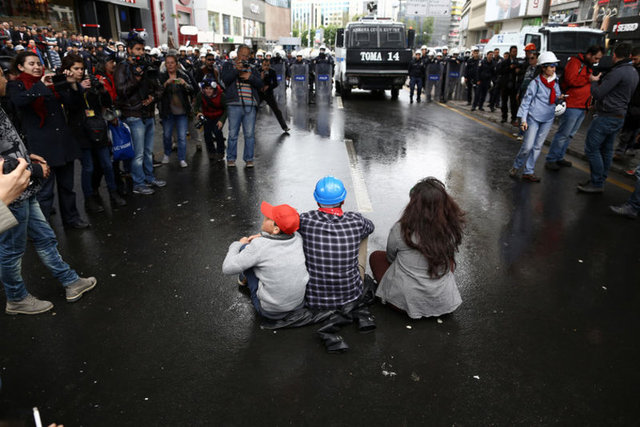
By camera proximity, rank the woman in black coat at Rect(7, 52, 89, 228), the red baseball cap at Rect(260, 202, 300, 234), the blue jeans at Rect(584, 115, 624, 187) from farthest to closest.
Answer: the blue jeans at Rect(584, 115, 624, 187), the woman in black coat at Rect(7, 52, 89, 228), the red baseball cap at Rect(260, 202, 300, 234)

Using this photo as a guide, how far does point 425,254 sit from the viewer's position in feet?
10.2

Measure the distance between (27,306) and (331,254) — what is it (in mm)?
2373

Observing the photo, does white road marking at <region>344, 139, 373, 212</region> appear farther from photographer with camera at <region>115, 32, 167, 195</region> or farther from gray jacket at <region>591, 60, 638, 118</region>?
gray jacket at <region>591, 60, 638, 118</region>

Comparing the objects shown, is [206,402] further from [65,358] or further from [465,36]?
[465,36]

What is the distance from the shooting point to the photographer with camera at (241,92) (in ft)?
22.9

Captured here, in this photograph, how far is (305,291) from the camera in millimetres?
3334

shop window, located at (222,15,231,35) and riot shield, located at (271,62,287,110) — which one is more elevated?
shop window, located at (222,15,231,35)

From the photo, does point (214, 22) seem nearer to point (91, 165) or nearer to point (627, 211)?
point (91, 165)

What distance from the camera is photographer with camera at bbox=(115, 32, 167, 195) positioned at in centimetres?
572

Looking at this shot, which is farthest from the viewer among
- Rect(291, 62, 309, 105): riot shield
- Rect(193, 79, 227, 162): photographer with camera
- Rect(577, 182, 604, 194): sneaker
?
Rect(291, 62, 309, 105): riot shield

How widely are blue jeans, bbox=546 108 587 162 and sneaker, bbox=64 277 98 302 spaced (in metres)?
7.08

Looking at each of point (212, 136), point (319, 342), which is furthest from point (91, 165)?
point (319, 342)

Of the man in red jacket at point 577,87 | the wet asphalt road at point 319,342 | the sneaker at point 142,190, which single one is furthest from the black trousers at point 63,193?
the man in red jacket at point 577,87

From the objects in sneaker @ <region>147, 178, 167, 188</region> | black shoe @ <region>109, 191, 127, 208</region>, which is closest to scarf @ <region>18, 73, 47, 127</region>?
black shoe @ <region>109, 191, 127, 208</region>
